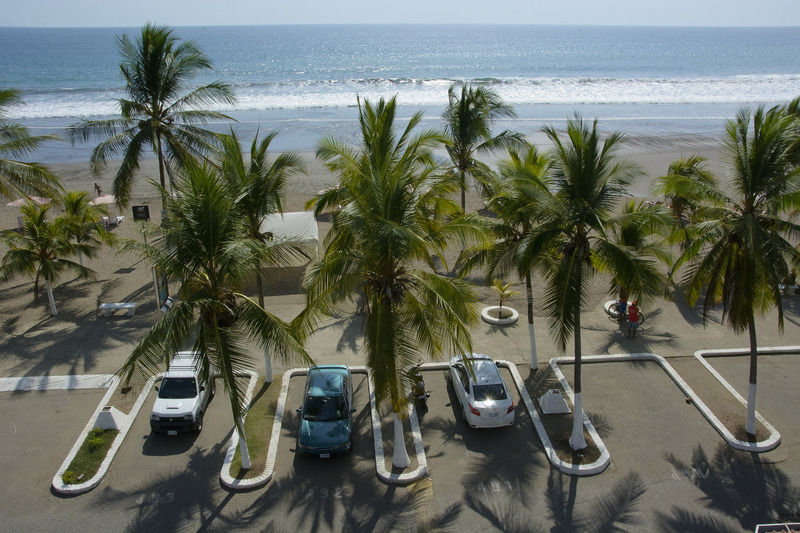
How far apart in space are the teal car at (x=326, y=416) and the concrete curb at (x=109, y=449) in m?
3.40

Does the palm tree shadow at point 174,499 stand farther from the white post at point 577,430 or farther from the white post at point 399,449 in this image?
the white post at point 577,430

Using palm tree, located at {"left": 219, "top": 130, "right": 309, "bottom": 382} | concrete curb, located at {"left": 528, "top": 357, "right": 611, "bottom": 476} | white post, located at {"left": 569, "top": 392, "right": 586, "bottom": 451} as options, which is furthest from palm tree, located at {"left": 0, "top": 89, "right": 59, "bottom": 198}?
white post, located at {"left": 569, "top": 392, "right": 586, "bottom": 451}

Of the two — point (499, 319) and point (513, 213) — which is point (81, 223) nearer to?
point (499, 319)

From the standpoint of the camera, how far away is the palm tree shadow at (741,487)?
11453 millimetres

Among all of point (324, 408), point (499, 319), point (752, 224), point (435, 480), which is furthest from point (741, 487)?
point (324, 408)

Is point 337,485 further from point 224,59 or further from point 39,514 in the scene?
point 224,59

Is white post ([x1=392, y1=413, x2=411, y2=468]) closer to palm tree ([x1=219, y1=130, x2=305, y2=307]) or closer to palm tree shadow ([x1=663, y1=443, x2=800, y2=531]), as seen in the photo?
palm tree ([x1=219, y1=130, x2=305, y2=307])

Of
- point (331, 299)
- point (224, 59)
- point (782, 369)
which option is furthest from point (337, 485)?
point (224, 59)

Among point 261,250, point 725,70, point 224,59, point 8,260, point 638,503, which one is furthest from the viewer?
point 224,59

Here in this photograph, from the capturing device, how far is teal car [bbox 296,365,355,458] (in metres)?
12.9

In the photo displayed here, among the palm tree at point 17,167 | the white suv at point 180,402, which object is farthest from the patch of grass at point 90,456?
the palm tree at point 17,167

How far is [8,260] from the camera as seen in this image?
18781 mm

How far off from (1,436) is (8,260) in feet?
23.2

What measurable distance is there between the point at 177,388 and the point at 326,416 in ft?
12.1
